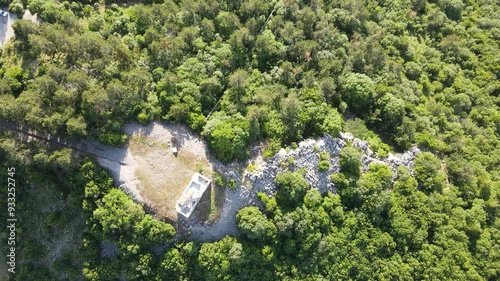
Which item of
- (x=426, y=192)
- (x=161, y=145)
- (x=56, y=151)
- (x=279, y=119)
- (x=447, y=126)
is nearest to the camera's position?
(x=56, y=151)

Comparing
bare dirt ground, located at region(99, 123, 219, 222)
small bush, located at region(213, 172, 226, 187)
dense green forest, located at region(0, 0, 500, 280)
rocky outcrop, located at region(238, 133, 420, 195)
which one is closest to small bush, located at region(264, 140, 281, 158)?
dense green forest, located at region(0, 0, 500, 280)

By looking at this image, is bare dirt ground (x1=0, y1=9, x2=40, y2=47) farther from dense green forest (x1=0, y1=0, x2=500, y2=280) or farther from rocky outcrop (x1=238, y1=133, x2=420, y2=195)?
rocky outcrop (x1=238, y1=133, x2=420, y2=195)

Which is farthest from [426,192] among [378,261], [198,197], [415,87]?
[198,197]

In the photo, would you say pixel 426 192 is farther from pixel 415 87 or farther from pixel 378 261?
pixel 415 87

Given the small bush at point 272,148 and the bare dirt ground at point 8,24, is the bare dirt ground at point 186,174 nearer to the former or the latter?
the small bush at point 272,148

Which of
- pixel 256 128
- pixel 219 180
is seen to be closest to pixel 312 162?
pixel 256 128

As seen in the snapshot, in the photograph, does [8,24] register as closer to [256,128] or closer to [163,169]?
[163,169]
